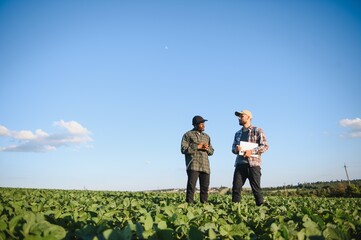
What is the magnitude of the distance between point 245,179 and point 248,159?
20.7 inches

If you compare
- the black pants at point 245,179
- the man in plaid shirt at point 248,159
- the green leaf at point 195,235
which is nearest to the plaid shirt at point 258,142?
the man in plaid shirt at point 248,159

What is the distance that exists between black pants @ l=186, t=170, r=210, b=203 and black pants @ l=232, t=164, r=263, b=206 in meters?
0.76

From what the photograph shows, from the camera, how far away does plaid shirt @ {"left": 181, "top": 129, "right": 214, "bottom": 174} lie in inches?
222

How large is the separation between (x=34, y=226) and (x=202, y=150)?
4.32 metres

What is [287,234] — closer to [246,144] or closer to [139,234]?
[139,234]

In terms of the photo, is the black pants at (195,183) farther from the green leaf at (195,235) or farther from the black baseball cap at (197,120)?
the green leaf at (195,235)

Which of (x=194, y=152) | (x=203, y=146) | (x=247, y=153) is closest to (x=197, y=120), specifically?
(x=203, y=146)

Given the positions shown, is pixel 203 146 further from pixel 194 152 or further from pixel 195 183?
pixel 195 183

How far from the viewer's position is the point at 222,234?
1.82 m

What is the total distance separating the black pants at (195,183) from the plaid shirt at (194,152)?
113 mm

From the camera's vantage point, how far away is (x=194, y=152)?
5.65 m

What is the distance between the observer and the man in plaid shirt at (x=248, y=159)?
5.04 m

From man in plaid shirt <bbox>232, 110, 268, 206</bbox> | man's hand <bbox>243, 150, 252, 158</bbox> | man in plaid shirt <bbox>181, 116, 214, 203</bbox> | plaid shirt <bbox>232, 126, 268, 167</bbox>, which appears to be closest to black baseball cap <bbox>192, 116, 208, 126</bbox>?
man in plaid shirt <bbox>181, 116, 214, 203</bbox>

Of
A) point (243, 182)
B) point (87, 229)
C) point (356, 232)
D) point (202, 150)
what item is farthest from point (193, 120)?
point (87, 229)
